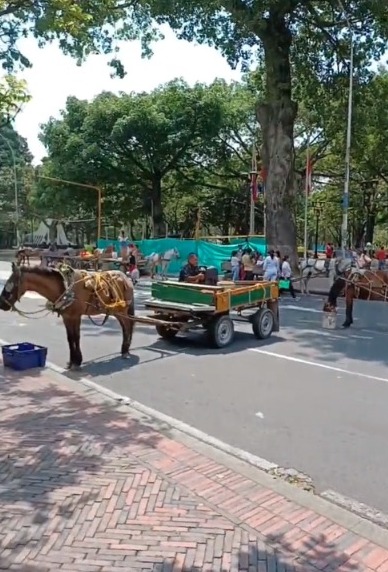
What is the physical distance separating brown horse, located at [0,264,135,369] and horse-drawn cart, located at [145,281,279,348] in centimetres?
109

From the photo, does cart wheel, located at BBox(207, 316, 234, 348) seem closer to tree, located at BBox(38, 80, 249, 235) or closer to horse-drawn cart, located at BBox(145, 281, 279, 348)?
horse-drawn cart, located at BBox(145, 281, 279, 348)

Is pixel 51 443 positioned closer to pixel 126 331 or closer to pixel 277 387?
pixel 277 387

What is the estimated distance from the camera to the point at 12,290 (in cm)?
852

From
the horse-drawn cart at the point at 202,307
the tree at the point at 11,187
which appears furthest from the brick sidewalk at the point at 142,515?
the tree at the point at 11,187

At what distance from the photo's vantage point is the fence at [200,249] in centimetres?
2845

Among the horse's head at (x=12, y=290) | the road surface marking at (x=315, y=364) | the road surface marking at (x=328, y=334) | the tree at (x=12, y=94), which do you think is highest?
the tree at (x=12, y=94)

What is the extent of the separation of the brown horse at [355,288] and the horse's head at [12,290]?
742 cm

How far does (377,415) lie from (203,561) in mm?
3812

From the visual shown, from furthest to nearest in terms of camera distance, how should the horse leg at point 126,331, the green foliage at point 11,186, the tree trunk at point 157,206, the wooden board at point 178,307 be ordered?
the green foliage at point 11,186 < the tree trunk at point 157,206 < the wooden board at point 178,307 < the horse leg at point 126,331

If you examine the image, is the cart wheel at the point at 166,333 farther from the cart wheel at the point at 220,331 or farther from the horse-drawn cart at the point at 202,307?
the cart wheel at the point at 220,331

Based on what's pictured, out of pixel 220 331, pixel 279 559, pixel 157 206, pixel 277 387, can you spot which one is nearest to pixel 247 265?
pixel 220 331

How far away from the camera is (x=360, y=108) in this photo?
86.9ft

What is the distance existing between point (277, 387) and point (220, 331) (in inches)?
109

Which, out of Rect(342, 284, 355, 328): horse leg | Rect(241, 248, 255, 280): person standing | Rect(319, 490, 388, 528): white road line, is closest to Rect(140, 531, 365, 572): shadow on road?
Rect(319, 490, 388, 528): white road line
